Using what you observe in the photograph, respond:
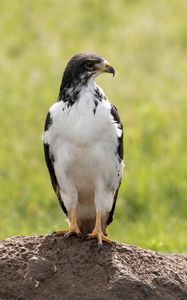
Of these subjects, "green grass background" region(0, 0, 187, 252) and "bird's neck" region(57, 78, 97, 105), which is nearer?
"bird's neck" region(57, 78, 97, 105)

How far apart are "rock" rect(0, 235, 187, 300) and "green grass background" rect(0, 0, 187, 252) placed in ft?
8.58

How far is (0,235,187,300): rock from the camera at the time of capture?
20.0ft

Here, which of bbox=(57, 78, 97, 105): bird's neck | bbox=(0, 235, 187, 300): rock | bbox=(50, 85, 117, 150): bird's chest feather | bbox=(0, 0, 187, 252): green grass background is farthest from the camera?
bbox=(0, 0, 187, 252): green grass background

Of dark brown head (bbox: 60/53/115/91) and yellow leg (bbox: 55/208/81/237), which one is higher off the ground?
dark brown head (bbox: 60/53/115/91)

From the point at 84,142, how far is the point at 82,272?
3.32 ft

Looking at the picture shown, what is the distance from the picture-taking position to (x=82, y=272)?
6.24 meters

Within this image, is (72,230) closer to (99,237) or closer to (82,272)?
(99,237)

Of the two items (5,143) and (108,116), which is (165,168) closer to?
(5,143)

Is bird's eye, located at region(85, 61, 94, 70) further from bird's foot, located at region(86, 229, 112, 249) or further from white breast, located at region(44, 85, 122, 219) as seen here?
bird's foot, located at region(86, 229, 112, 249)

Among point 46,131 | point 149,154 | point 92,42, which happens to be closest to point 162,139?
point 149,154

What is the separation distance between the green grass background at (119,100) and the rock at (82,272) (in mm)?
2614

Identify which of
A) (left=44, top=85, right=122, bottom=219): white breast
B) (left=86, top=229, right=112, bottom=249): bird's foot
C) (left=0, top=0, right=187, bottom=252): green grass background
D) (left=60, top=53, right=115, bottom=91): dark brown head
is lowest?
(left=0, top=0, right=187, bottom=252): green grass background

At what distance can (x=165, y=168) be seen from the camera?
487 inches

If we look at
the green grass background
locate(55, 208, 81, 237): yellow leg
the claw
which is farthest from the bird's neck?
the green grass background
